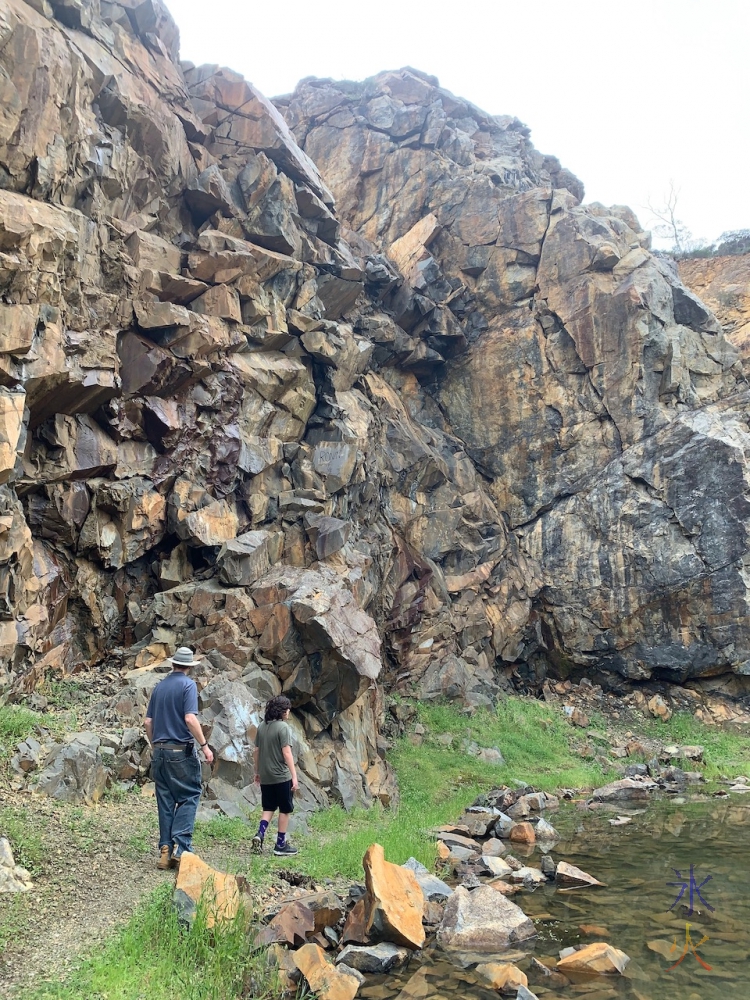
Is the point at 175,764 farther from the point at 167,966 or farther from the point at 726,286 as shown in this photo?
the point at 726,286

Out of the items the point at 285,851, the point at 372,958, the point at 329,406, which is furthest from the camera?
the point at 329,406

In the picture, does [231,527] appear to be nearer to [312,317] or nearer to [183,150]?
[312,317]

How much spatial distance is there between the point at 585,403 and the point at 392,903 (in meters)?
21.3

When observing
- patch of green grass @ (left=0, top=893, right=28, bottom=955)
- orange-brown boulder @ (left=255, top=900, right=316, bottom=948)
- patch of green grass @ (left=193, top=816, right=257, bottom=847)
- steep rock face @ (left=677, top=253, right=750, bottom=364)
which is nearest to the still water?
orange-brown boulder @ (left=255, top=900, right=316, bottom=948)

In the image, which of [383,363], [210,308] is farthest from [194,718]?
[383,363]

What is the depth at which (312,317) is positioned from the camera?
18906 mm

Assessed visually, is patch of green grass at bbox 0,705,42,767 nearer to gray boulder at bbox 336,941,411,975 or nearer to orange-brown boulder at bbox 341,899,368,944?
orange-brown boulder at bbox 341,899,368,944

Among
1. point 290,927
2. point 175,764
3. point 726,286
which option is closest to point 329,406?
point 175,764

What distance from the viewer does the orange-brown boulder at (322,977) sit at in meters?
5.11

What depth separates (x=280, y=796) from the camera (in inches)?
312

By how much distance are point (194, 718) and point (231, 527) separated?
8761mm

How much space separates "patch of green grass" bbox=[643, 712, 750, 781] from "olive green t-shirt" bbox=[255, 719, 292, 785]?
563 inches

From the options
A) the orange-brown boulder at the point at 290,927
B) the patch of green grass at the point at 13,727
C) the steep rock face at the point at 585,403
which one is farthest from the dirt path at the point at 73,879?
the steep rock face at the point at 585,403

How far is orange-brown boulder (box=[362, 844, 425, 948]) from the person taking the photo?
616cm
